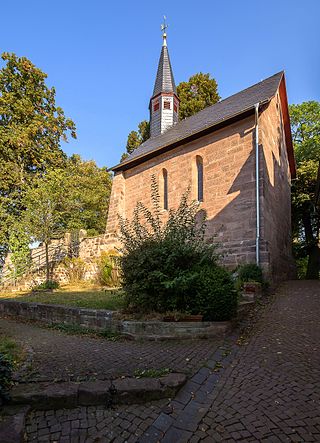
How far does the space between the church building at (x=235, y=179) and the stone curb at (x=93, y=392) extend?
6.56 m

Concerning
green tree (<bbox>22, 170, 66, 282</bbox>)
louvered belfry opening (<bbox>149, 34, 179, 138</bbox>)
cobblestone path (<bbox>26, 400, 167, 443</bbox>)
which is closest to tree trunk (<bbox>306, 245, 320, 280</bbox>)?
louvered belfry opening (<bbox>149, 34, 179, 138</bbox>)

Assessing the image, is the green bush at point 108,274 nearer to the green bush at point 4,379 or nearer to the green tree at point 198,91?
the green bush at point 4,379

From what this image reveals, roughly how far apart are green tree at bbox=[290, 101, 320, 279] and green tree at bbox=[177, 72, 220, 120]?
7.50 m

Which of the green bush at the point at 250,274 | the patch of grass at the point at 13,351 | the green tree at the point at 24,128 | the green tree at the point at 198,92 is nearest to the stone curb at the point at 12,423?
the patch of grass at the point at 13,351

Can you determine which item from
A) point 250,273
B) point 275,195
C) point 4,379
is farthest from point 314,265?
point 4,379

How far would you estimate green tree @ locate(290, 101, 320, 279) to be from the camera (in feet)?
59.2

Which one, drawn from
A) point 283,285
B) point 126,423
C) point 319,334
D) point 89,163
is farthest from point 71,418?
point 89,163

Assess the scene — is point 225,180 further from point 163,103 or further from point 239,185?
point 163,103

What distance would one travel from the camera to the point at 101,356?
4277 millimetres

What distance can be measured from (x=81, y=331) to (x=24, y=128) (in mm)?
17367

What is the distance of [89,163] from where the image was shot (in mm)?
28406

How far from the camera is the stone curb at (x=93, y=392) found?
287 cm

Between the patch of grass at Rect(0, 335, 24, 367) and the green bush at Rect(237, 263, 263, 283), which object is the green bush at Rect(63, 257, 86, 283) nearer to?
the green bush at Rect(237, 263, 263, 283)

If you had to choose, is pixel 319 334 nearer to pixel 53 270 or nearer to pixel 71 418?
pixel 71 418
